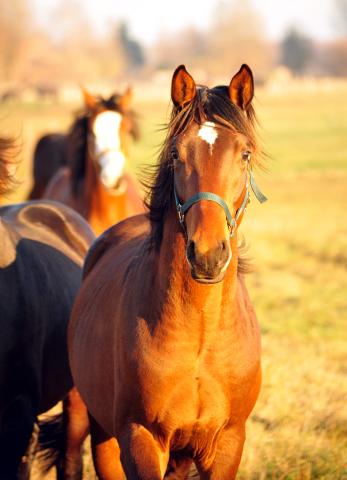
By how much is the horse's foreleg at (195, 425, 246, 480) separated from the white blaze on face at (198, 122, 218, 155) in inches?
46.5

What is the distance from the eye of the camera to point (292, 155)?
2623cm

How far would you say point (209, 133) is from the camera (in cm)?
207

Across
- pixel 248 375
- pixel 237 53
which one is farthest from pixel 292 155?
pixel 237 53

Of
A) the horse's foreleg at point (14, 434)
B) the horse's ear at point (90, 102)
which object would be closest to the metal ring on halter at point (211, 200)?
the horse's foreleg at point (14, 434)

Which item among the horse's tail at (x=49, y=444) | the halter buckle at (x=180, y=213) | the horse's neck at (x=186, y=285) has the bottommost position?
the horse's tail at (x=49, y=444)

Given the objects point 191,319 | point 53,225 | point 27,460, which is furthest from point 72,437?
point 191,319

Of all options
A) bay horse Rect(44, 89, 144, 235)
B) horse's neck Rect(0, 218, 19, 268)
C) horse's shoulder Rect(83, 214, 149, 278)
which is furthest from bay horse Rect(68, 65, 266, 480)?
bay horse Rect(44, 89, 144, 235)

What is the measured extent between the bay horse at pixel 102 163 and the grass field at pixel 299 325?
1.48 ft

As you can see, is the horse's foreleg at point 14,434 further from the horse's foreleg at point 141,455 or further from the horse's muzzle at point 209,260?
the horse's muzzle at point 209,260

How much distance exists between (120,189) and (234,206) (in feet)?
12.5

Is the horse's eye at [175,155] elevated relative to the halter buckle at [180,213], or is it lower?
elevated

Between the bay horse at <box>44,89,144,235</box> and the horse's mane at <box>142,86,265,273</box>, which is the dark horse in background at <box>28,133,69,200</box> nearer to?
the bay horse at <box>44,89,144,235</box>

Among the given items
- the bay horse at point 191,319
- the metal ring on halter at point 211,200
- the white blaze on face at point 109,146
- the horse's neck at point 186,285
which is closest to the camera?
the metal ring on halter at point 211,200

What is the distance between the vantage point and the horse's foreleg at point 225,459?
7.45ft
